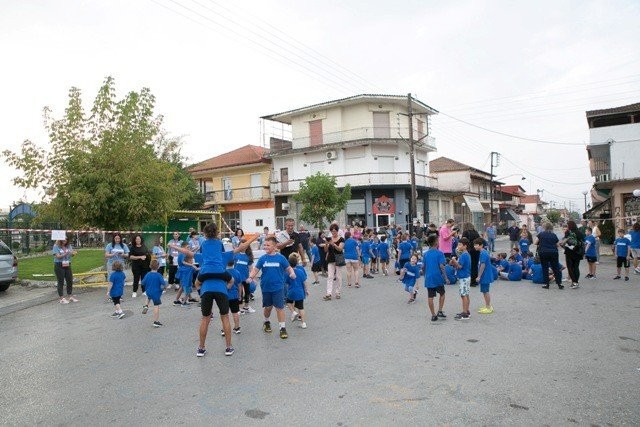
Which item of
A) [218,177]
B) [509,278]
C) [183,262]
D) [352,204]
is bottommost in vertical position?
[509,278]

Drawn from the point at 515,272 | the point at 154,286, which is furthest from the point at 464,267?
the point at 154,286

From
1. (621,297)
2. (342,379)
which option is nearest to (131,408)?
(342,379)

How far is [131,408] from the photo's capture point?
4.27m

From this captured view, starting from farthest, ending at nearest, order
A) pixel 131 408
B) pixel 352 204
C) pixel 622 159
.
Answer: pixel 352 204, pixel 622 159, pixel 131 408

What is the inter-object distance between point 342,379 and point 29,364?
4.36 m

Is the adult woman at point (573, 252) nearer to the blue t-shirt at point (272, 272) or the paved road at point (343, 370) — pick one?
the paved road at point (343, 370)

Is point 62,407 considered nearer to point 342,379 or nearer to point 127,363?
point 127,363

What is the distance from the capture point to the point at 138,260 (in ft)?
38.0

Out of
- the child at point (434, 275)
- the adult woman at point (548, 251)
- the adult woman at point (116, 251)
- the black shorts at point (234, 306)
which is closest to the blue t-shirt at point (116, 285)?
the adult woman at point (116, 251)

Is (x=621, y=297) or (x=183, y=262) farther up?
(x=183, y=262)

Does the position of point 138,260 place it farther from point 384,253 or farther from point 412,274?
point 384,253

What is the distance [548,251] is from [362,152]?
2486 cm

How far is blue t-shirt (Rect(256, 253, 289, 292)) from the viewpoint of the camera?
695 cm

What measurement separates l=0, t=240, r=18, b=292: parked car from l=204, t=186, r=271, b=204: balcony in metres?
26.5
